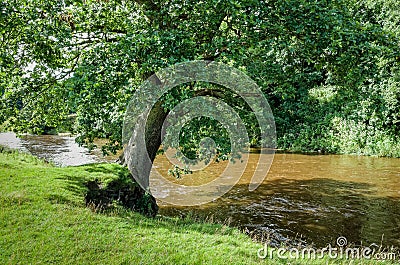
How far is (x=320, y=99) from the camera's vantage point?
22.5m

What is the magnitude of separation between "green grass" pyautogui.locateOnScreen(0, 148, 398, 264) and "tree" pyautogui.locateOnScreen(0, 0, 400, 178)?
1.68m

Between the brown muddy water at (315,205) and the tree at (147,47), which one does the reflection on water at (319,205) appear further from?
the tree at (147,47)

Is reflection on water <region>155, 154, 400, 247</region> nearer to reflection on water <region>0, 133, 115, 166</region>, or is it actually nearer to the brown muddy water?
the brown muddy water

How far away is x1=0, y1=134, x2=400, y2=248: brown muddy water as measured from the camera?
7598mm

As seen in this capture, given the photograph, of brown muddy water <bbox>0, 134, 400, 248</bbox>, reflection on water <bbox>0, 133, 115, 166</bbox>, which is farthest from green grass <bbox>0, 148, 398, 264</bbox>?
reflection on water <bbox>0, 133, 115, 166</bbox>

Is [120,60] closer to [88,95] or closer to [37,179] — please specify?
[88,95]

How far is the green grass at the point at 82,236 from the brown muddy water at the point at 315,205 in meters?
2.24

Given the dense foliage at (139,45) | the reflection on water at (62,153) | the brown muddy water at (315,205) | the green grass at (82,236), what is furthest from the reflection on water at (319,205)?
the reflection on water at (62,153)

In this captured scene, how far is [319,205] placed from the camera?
984 centimetres

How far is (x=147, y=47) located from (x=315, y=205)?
7085 mm

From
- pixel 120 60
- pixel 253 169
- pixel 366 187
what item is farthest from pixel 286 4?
pixel 253 169

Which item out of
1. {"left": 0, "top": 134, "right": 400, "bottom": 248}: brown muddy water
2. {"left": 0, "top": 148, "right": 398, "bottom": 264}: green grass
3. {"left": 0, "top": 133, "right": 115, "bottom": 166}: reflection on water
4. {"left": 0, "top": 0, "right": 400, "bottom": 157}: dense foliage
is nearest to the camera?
{"left": 0, "top": 148, "right": 398, "bottom": 264}: green grass

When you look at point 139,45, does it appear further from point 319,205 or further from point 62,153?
point 62,153

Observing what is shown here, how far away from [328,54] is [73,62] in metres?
6.19
